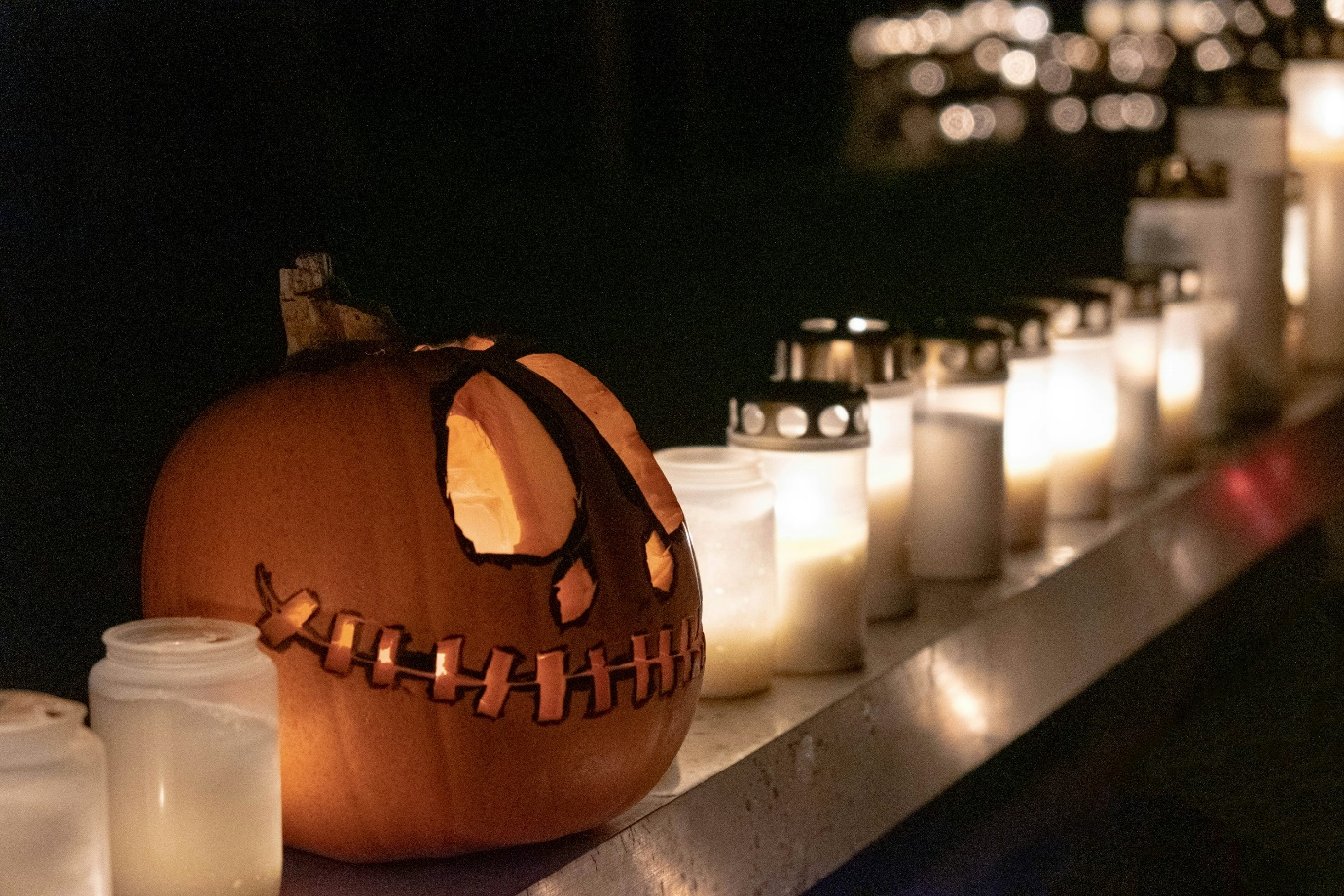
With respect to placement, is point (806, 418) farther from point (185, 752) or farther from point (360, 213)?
point (185, 752)

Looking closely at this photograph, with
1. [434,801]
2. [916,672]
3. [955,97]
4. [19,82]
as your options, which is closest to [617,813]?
[434,801]

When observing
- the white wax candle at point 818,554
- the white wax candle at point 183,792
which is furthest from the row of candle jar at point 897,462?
the white wax candle at point 183,792

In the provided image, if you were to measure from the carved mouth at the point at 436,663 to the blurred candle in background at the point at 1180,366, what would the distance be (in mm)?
1677

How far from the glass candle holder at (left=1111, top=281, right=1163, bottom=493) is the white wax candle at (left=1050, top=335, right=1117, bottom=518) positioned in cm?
10

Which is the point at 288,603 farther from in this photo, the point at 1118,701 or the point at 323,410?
the point at 1118,701

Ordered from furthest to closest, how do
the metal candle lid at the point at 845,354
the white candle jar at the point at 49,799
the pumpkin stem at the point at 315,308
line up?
the metal candle lid at the point at 845,354 → the pumpkin stem at the point at 315,308 → the white candle jar at the point at 49,799

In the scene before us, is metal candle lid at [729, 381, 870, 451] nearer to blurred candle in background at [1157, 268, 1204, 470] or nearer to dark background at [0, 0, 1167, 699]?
dark background at [0, 0, 1167, 699]

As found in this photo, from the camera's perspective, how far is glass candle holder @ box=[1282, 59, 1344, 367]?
3666 millimetres

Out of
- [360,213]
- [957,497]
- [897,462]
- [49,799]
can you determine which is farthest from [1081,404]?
[49,799]

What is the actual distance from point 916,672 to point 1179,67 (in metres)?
2.92

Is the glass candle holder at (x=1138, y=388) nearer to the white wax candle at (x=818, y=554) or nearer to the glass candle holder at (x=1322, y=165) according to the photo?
the white wax candle at (x=818, y=554)

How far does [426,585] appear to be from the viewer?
1059mm

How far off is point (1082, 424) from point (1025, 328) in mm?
241

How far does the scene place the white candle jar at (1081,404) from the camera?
7.30 ft
